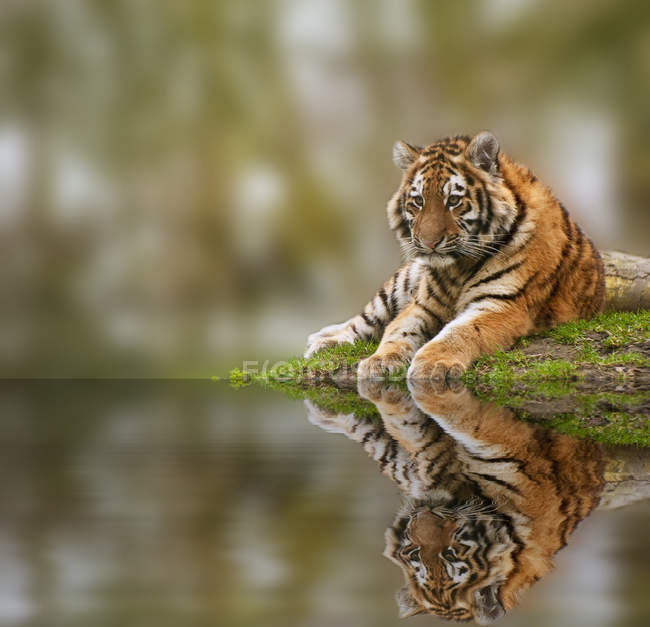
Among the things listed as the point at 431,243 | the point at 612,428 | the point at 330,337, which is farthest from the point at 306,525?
the point at 330,337

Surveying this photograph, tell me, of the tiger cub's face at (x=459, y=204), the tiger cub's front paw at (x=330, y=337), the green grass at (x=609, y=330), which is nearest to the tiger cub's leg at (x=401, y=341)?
the tiger cub's face at (x=459, y=204)

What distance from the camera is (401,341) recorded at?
6.18 meters

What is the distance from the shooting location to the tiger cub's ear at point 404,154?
6469 mm

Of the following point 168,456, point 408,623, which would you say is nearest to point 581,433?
point 168,456

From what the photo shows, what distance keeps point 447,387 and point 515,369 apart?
773 millimetres

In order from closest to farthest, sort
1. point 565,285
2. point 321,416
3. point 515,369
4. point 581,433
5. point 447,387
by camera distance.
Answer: point 581,433 < point 321,416 < point 447,387 < point 515,369 < point 565,285

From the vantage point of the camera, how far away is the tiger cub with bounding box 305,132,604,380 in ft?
19.6

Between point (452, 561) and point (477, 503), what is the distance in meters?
0.46

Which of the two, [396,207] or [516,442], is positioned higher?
[396,207]

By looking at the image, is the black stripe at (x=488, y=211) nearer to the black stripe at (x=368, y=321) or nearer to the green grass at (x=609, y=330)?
the green grass at (x=609, y=330)

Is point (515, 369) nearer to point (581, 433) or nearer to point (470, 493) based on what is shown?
point (581, 433)

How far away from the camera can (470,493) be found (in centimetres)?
203

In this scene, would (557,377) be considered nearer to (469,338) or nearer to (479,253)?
(469,338)

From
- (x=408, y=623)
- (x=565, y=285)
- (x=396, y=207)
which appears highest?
(x=396, y=207)
